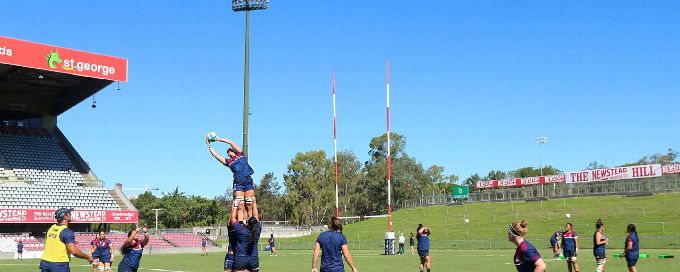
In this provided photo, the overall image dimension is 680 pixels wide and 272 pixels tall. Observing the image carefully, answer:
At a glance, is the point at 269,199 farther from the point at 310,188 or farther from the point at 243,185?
the point at 243,185

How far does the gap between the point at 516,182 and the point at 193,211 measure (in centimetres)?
4804

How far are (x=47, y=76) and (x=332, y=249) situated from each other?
52.4 m

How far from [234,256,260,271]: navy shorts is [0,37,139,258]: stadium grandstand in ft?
147

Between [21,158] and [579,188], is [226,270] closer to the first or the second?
[21,158]

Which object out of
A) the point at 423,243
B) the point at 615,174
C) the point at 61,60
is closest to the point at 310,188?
the point at 615,174

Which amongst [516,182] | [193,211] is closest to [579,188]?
[516,182]

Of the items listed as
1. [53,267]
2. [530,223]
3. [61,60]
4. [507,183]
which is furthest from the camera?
[507,183]

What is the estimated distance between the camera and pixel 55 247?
11250 mm

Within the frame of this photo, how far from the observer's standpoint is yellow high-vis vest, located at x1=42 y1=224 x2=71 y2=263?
11.2m

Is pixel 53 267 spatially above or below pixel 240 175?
below

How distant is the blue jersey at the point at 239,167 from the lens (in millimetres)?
14125

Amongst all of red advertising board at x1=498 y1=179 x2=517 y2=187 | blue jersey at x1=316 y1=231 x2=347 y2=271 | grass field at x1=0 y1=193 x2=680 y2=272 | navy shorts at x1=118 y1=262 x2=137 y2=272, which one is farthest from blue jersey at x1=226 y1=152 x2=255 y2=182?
red advertising board at x1=498 y1=179 x2=517 y2=187

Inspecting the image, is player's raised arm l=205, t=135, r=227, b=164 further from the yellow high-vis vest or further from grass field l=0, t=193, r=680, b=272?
grass field l=0, t=193, r=680, b=272

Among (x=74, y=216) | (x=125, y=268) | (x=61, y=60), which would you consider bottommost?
(x=125, y=268)
